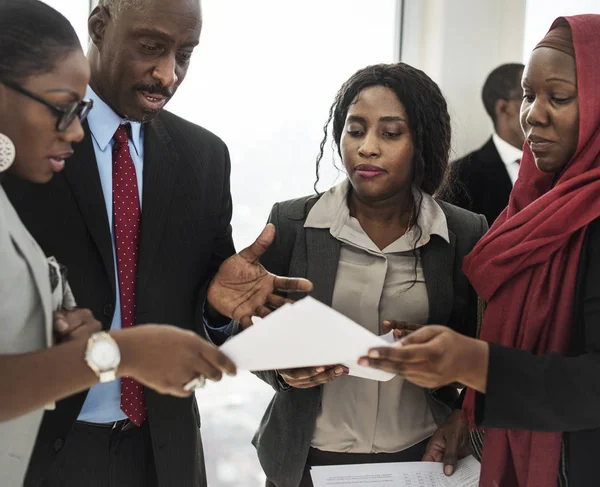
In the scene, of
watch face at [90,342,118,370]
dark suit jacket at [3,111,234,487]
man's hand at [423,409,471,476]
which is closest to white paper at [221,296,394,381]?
watch face at [90,342,118,370]

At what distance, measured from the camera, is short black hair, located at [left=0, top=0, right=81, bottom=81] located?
3.74 feet

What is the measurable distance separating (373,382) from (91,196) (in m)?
0.85

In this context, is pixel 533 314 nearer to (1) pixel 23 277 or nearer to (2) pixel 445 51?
(1) pixel 23 277

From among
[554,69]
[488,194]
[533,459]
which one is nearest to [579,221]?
[554,69]

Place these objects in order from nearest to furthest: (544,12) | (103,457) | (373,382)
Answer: (103,457) → (373,382) → (544,12)

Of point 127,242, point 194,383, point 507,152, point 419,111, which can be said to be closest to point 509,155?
point 507,152

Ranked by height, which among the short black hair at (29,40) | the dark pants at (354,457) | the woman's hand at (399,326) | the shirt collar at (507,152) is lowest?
the dark pants at (354,457)

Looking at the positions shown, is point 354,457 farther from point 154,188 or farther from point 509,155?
point 509,155

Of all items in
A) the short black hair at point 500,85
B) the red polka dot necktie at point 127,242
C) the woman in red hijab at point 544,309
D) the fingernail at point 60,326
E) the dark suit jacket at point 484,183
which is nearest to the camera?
the fingernail at point 60,326

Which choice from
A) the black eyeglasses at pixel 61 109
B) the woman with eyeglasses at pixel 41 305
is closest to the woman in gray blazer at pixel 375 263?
the woman with eyeglasses at pixel 41 305

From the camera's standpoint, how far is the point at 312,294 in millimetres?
1850

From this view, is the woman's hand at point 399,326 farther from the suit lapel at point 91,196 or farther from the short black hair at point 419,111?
the suit lapel at point 91,196

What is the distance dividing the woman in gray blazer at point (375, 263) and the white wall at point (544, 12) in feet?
4.71

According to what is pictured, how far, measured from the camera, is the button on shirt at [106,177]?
1.57 m
